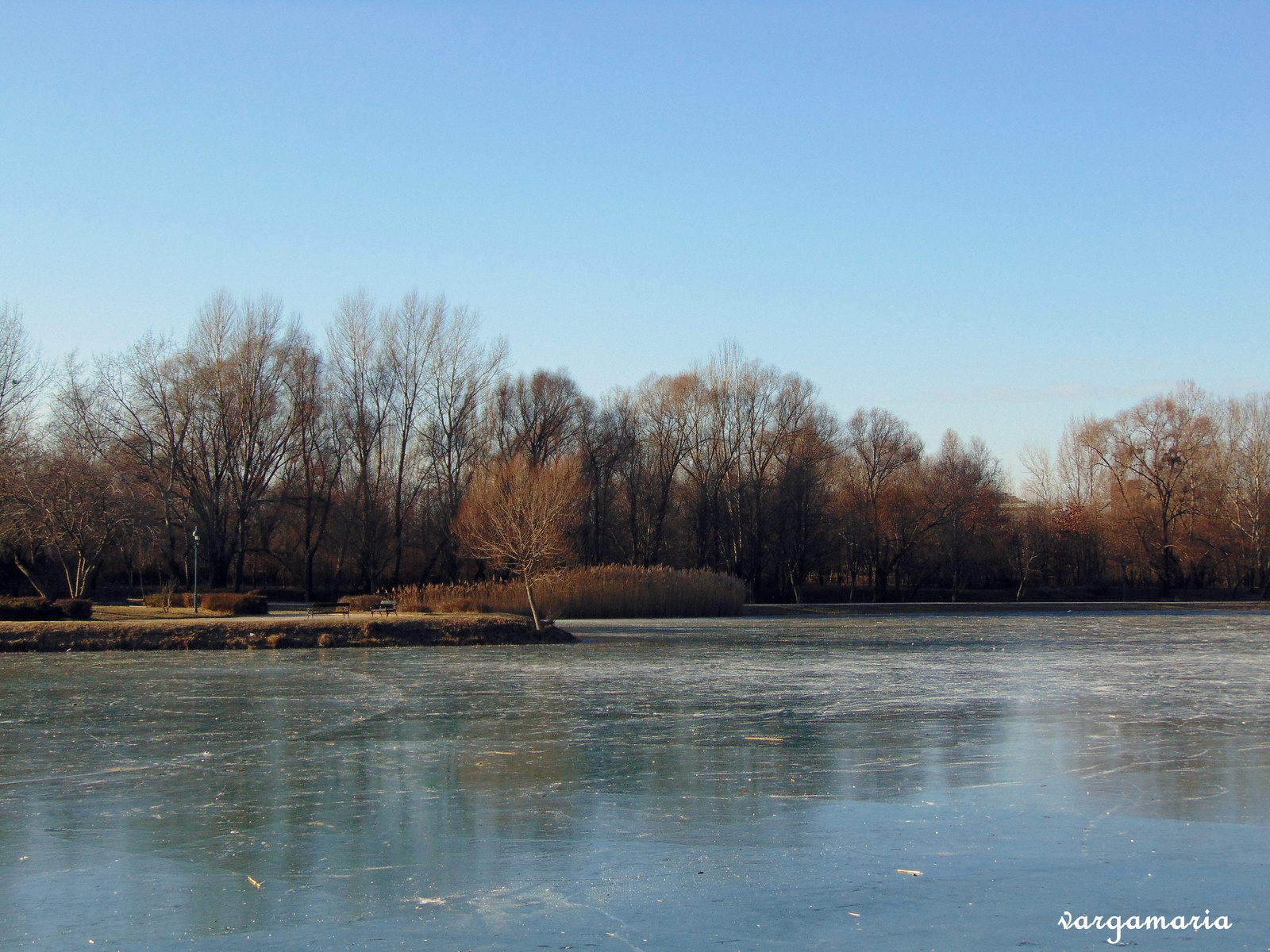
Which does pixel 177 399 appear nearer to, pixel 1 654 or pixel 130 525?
pixel 130 525

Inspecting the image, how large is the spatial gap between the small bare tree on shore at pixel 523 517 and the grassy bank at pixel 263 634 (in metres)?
1.13

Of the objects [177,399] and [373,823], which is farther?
[177,399]

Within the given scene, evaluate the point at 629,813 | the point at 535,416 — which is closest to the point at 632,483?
the point at 535,416

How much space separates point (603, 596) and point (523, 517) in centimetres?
647


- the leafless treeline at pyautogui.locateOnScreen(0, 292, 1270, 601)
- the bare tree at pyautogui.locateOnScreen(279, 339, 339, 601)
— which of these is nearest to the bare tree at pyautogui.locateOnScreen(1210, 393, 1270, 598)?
the leafless treeline at pyautogui.locateOnScreen(0, 292, 1270, 601)

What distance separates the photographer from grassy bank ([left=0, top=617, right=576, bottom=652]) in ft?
76.1

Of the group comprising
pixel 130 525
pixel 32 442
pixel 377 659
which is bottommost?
pixel 377 659

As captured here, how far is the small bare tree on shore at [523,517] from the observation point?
2888 cm

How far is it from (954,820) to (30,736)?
950 centimetres

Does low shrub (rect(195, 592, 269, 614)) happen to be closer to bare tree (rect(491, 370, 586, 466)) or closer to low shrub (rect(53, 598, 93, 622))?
low shrub (rect(53, 598, 93, 622))

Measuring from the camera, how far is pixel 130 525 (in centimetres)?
3491

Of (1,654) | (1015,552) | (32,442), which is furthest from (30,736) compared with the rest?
(1015,552)

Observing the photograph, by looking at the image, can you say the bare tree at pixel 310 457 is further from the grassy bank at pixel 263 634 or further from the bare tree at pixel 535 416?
the grassy bank at pixel 263 634

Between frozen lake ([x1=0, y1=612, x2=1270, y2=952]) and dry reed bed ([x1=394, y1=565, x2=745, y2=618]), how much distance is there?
16.7 m
